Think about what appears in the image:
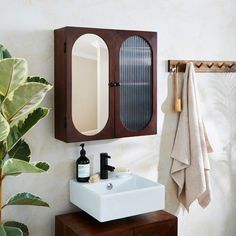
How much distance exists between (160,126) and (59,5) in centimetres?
102

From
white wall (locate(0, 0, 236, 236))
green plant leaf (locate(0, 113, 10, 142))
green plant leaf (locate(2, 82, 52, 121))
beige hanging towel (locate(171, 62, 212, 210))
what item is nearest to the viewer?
green plant leaf (locate(0, 113, 10, 142))

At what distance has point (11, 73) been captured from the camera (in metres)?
1.63

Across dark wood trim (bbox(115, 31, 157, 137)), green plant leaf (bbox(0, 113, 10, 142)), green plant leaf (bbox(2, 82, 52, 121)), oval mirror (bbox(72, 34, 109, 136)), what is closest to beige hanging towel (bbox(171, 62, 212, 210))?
dark wood trim (bbox(115, 31, 157, 137))

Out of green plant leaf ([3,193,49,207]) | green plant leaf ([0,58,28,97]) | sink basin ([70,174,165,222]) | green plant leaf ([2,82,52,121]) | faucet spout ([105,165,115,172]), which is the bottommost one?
sink basin ([70,174,165,222])

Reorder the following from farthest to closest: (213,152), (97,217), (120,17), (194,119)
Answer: (213,152) < (194,119) < (120,17) < (97,217)

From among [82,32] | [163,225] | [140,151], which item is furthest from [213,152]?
[82,32]

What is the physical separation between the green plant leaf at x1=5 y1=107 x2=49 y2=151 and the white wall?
0.37 metres

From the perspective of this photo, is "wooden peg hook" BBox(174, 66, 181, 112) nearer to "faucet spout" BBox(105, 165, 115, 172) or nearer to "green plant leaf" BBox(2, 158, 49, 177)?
"faucet spout" BBox(105, 165, 115, 172)

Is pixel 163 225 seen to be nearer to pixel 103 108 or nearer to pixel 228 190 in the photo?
pixel 103 108

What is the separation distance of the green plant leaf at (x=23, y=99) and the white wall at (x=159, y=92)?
1.69ft

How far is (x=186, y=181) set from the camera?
274 cm

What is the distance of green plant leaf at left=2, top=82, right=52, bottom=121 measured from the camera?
170 cm

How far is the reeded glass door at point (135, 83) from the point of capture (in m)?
A: 2.32

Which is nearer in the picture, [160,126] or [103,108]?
[103,108]
